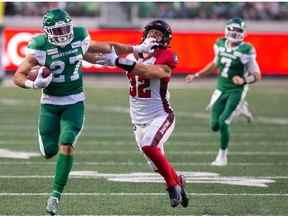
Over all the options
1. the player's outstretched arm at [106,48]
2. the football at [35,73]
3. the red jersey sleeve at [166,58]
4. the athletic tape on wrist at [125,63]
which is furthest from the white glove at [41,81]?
the red jersey sleeve at [166,58]

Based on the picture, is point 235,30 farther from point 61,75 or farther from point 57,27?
point 57,27

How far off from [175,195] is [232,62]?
11.7 feet

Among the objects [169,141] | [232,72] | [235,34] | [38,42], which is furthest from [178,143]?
[38,42]

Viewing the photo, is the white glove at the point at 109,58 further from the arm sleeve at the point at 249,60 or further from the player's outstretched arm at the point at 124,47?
the arm sleeve at the point at 249,60

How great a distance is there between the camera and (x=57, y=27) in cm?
765

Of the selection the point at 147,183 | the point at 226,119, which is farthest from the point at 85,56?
the point at 226,119

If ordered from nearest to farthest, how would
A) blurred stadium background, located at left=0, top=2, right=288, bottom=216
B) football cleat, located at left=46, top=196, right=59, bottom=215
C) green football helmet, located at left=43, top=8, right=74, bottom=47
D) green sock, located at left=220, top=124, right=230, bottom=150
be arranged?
football cleat, located at left=46, top=196, right=59, bottom=215
green football helmet, located at left=43, top=8, right=74, bottom=47
blurred stadium background, located at left=0, top=2, right=288, bottom=216
green sock, located at left=220, top=124, right=230, bottom=150

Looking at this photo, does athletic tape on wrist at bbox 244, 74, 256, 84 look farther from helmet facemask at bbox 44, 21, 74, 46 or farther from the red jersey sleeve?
helmet facemask at bbox 44, 21, 74, 46

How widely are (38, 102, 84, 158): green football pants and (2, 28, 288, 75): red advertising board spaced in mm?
12884

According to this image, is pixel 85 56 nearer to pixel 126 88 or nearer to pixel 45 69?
pixel 45 69

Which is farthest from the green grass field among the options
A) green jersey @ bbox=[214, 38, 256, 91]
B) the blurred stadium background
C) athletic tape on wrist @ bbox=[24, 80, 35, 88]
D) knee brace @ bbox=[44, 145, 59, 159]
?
Answer: athletic tape on wrist @ bbox=[24, 80, 35, 88]

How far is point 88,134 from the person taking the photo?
13.3 meters

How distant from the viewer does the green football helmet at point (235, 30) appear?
1108 centimetres

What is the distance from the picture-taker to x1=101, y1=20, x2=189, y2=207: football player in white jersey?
7.92 meters
